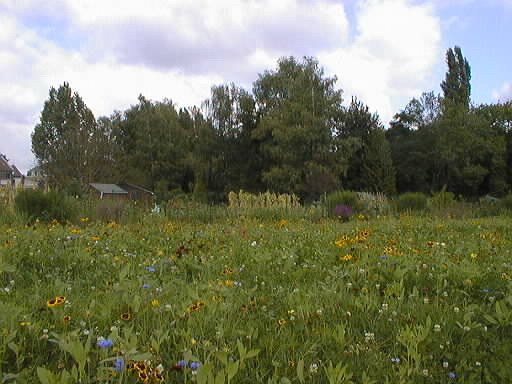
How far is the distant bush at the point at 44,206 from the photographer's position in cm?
828

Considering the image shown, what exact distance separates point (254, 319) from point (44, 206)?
733 cm

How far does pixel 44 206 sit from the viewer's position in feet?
27.8

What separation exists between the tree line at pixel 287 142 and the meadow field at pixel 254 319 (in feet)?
81.2

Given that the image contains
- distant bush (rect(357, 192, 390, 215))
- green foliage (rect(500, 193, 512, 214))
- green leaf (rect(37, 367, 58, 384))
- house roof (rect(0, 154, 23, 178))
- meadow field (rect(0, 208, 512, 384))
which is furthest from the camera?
house roof (rect(0, 154, 23, 178))

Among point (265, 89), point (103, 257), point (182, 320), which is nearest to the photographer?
point (182, 320)

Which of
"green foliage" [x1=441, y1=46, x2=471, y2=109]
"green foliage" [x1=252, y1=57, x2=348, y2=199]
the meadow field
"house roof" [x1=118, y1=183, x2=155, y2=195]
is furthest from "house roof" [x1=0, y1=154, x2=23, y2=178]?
the meadow field

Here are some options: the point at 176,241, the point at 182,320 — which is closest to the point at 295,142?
the point at 176,241

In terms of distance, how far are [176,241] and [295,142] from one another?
28.3 metres

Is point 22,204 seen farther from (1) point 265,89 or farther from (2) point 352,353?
(1) point 265,89

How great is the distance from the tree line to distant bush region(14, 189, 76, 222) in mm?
19099

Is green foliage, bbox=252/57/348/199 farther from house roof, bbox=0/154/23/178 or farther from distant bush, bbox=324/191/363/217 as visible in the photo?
house roof, bbox=0/154/23/178

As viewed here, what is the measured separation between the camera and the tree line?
106ft

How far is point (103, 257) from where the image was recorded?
363cm

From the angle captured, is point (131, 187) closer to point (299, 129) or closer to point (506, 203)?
point (299, 129)
